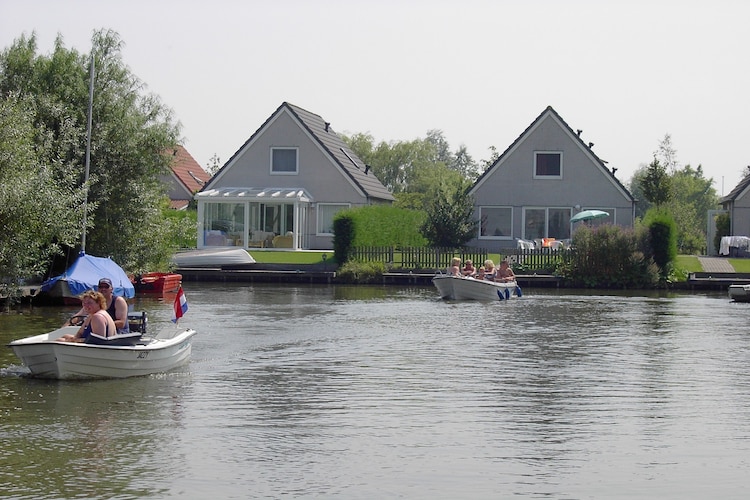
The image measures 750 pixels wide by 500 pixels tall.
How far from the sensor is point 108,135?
35.6m

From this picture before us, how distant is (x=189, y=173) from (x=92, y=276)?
47.5 meters

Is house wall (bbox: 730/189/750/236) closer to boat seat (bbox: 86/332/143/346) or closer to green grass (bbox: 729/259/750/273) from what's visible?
green grass (bbox: 729/259/750/273)

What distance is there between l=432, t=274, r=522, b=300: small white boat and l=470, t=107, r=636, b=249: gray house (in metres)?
19.9

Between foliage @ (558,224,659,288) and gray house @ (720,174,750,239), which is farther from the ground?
gray house @ (720,174,750,239)

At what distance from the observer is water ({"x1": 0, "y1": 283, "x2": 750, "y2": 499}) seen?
1209 centimetres

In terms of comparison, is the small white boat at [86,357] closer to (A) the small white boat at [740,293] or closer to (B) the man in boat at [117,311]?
(B) the man in boat at [117,311]

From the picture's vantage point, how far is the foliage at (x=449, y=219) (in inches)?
2167

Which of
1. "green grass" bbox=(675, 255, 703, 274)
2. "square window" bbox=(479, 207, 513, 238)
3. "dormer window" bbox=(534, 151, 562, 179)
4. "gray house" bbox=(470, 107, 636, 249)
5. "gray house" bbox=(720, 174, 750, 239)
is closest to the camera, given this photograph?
"green grass" bbox=(675, 255, 703, 274)

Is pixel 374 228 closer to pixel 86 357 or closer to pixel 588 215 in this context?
pixel 588 215

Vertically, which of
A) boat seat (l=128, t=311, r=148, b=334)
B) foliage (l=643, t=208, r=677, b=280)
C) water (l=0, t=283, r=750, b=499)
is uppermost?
foliage (l=643, t=208, r=677, b=280)

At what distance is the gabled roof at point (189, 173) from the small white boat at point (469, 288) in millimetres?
36117

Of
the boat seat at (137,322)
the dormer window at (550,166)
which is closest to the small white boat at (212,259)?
the dormer window at (550,166)

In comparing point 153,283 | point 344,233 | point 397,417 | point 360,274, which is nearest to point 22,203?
point 153,283

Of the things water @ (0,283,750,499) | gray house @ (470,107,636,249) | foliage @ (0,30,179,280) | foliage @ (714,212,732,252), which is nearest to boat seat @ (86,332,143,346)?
water @ (0,283,750,499)
